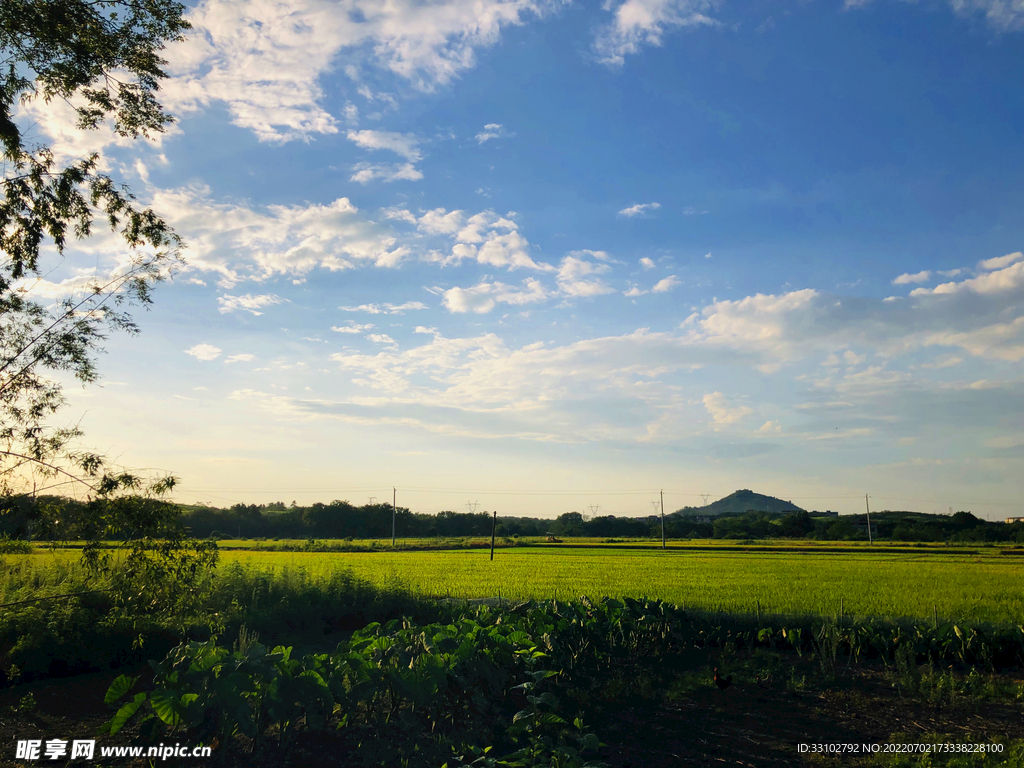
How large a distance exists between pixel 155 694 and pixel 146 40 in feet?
37.7

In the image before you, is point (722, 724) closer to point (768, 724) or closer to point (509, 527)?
point (768, 724)

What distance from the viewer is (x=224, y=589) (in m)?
15.4

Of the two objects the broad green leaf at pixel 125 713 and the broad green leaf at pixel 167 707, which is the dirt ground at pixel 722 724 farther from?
the broad green leaf at pixel 167 707

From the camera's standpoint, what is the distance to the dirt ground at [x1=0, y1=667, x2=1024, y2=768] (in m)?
6.68

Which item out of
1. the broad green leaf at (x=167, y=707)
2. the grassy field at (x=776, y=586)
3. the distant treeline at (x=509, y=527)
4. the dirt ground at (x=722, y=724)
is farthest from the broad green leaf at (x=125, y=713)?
the distant treeline at (x=509, y=527)

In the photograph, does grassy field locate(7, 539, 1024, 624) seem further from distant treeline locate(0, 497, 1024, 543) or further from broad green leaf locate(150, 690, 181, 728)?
distant treeline locate(0, 497, 1024, 543)

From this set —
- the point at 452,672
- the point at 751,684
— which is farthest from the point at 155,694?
the point at 751,684

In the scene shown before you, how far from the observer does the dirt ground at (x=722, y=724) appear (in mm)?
6684

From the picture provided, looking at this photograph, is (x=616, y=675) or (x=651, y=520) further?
(x=651, y=520)

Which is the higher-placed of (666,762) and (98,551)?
(98,551)

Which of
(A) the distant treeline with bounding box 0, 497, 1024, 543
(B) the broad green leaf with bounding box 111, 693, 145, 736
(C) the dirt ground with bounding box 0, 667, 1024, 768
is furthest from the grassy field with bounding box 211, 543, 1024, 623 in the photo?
(A) the distant treeline with bounding box 0, 497, 1024, 543

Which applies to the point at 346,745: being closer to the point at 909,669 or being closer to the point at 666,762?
the point at 666,762

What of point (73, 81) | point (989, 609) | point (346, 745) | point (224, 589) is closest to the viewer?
point (346, 745)

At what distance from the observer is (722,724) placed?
794 cm
